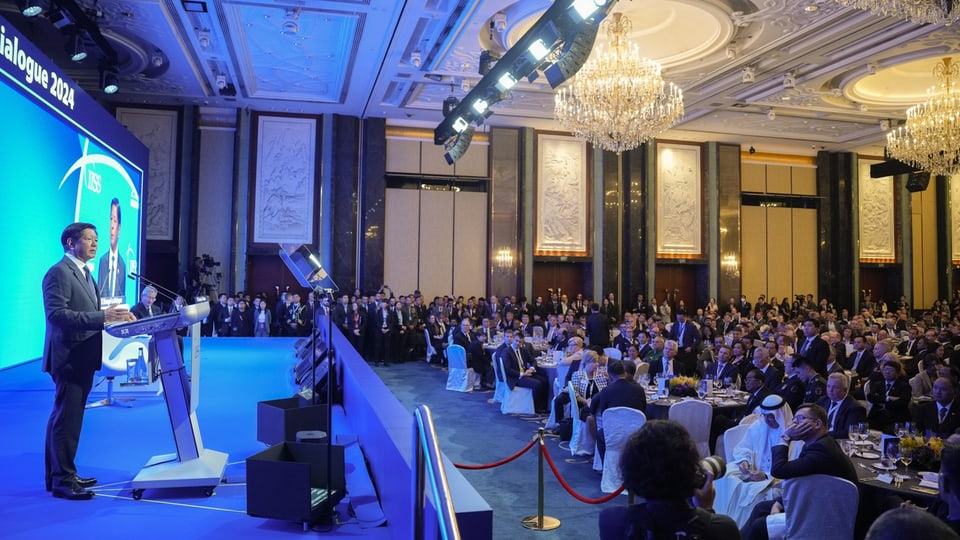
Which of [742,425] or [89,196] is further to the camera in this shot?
[89,196]

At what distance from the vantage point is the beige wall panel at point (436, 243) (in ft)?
57.6

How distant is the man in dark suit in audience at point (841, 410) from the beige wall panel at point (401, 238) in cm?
1304

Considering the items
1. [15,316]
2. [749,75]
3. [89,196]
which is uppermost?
[749,75]

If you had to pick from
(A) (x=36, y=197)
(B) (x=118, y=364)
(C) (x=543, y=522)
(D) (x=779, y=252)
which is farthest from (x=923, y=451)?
(D) (x=779, y=252)

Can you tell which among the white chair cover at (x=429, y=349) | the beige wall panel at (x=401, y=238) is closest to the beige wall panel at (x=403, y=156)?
the beige wall panel at (x=401, y=238)

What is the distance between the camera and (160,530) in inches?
122

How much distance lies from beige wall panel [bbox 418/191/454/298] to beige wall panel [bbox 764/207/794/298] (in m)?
10.4

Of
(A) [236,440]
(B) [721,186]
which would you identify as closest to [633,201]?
(B) [721,186]

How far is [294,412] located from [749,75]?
11871mm

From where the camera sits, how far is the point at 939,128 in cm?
1157

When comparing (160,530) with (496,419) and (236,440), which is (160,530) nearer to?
(236,440)

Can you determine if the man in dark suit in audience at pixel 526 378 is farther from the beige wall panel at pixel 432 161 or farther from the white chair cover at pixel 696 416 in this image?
the beige wall panel at pixel 432 161

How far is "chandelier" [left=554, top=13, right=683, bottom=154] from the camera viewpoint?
10.3 meters

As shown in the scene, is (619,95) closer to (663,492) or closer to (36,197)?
(36,197)
